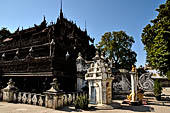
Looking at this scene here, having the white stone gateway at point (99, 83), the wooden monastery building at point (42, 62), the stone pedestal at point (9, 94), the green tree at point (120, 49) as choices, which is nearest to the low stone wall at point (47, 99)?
the stone pedestal at point (9, 94)

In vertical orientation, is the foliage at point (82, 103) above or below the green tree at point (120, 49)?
below

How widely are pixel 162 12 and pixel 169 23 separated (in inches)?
103

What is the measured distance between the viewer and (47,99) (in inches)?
407

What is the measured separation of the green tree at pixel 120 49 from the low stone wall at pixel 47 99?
18125 millimetres

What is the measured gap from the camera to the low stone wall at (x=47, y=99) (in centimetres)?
1000

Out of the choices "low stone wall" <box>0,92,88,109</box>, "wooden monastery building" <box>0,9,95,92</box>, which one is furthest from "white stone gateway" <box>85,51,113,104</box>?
"wooden monastery building" <box>0,9,95,92</box>

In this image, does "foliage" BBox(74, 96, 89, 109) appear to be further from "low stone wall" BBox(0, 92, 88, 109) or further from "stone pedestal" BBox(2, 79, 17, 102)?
"stone pedestal" BBox(2, 79, 17, 102)

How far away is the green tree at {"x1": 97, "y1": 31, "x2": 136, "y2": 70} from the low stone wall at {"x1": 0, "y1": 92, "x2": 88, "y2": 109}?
18.1 m

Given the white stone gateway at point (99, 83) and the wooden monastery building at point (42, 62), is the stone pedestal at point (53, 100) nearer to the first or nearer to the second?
the white stone gateway at point (99, 83)

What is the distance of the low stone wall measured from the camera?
10000 millimetres

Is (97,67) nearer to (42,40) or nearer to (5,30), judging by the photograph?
(42,40)

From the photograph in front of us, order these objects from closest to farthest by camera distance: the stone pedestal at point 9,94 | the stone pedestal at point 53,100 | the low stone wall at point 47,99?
the stone pedestal at point 53,100
the low stone wall at point 47,99
the stone pedestal at point 9,94

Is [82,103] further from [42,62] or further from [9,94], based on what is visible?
[42,62]

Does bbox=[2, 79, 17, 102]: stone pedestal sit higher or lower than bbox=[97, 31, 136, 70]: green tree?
lower
